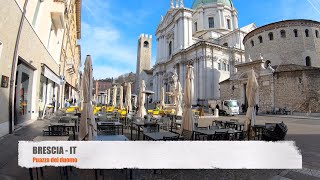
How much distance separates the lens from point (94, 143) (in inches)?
112

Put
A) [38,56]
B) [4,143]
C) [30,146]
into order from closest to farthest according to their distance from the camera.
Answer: [30,146] < [4,143] < [38,56]

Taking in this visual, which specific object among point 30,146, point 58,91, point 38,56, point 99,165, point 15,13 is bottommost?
point 99,165

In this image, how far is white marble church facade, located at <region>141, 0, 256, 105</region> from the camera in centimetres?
3869

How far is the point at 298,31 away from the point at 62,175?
121ft

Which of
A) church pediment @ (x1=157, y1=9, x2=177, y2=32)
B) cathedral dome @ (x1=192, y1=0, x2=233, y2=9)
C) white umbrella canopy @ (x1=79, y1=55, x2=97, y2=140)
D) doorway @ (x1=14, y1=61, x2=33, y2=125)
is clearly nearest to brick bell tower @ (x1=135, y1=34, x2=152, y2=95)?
church pediment @ (x1=157, y1=9, x2=177, y2=32)

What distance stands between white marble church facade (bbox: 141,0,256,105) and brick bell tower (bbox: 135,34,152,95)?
1557cm

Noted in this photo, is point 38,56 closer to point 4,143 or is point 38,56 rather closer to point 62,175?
point 4,143

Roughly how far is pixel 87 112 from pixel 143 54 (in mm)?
65021

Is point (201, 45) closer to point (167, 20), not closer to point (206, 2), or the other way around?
point (167, 20)

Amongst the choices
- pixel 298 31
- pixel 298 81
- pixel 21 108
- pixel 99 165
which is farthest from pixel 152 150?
pixel 298 31

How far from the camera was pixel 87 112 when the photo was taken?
5438 millimetres

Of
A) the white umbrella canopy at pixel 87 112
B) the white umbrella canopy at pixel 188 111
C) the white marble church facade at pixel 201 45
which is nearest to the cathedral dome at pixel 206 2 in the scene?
the white marble church facade at pixel 201 45

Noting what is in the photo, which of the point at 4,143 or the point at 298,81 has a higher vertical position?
the point at 298,81

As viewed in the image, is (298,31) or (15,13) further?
(298,31)
